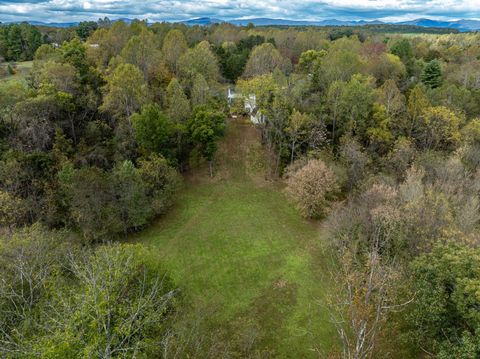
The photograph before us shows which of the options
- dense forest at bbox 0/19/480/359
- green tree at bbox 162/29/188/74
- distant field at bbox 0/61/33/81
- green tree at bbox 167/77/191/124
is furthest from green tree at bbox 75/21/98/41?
green tree at bbox 167/77/191/124

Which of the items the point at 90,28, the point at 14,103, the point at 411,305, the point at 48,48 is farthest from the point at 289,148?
the point at 90,28

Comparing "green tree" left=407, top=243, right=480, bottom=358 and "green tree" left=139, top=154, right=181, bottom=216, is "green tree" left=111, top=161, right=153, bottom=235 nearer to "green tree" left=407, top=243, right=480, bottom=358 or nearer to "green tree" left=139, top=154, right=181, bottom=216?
"green tree" left=139, top=154, right=181, bottom=216

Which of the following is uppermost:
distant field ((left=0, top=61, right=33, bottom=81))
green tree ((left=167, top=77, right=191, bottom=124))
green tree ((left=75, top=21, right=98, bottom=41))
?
green tree ((left=75, top=21, right=98, bottom=41))

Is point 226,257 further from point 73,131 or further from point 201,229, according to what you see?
point 73,131

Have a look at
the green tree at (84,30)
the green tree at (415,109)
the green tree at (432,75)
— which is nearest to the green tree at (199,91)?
the green tree at (415,109)

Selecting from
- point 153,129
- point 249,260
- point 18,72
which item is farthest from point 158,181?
point 18,72

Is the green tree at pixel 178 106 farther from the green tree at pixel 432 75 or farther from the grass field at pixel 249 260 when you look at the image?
the green tree at pixel 432 75
